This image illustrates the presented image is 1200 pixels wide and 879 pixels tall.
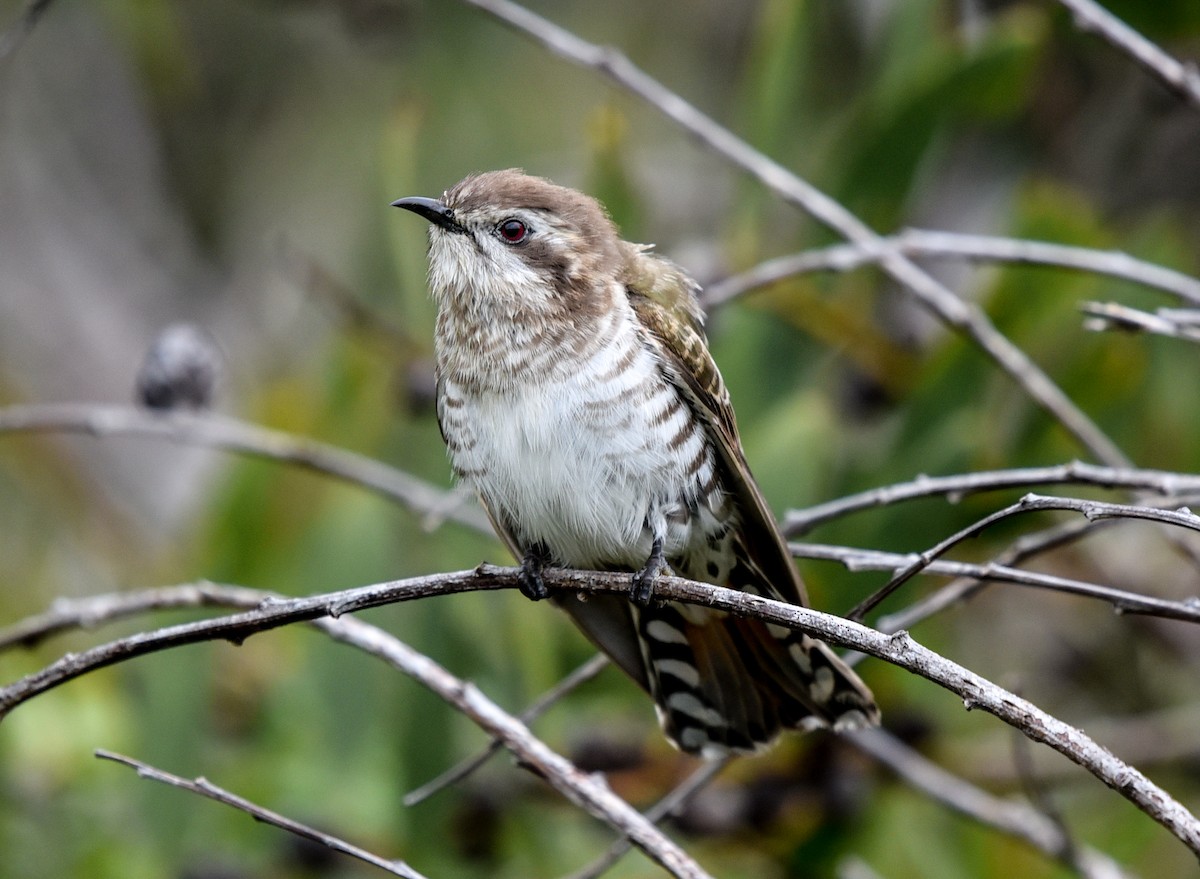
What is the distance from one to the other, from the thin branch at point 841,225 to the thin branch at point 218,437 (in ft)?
3.66

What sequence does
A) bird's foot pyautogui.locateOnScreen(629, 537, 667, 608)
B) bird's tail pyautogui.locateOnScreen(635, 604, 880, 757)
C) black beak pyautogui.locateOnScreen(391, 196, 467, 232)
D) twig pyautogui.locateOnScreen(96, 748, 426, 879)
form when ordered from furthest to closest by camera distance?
black beak pyautogui.locateOnScreen(391, 196, 467, 232) < bird's tail pyautogui.locateOnScreen(635, 604, 880, 757) < bird's foot pyautogui.locateOnScreen(629, 537, 667, 608) < twig pyautogui.locateOnScreen(96, 748, 426, 879)

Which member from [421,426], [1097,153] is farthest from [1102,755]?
[1097,153]

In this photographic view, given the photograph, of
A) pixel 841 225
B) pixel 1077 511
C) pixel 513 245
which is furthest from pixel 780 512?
pixel 1077 511

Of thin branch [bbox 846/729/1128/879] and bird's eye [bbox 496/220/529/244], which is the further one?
bird's eye [bbox 496/220/529/244]

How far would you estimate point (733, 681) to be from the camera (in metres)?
3.44

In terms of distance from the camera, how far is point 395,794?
14.7 feet

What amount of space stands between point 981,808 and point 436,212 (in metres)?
2.08

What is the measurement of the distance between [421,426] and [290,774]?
1.18 metres

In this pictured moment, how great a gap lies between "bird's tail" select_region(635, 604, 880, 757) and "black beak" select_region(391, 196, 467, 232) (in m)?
1.05

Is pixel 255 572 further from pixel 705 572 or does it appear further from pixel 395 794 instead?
pixel 705 572

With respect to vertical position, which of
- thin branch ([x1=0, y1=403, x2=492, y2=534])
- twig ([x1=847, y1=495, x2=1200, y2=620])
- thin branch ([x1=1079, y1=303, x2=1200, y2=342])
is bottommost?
twig ([x1=847, y1=495, x2=1200, y2=620])

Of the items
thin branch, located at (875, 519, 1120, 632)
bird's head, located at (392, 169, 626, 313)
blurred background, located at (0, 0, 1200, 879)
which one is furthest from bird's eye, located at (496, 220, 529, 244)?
thin branch, located at (875, 519, 1120, 632)

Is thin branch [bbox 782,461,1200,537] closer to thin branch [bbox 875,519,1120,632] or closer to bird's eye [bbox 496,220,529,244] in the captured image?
thin branch [bbox 875,519,1120,632]

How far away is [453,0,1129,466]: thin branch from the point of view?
3.50 m
